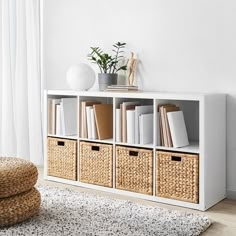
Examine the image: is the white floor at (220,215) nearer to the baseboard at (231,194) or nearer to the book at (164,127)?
the baseboard at (231,194)

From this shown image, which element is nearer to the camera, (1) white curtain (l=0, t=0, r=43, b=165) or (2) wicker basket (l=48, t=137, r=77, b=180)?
(2) wicker basket (l=48, t=137, r=77, b=180)

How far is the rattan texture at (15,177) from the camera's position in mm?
2361

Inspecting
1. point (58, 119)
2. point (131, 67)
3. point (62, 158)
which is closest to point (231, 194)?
point (131, 67)

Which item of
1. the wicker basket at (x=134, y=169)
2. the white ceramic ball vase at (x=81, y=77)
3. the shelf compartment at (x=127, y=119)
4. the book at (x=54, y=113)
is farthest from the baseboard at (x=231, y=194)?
the book at (x=54, y=113)

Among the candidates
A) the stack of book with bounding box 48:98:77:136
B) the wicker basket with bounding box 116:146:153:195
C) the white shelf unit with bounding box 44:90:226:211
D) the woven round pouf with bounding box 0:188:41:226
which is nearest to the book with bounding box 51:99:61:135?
the stack of book with bounding box 48:98:77:136

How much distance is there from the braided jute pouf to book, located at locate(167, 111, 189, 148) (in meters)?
0.99

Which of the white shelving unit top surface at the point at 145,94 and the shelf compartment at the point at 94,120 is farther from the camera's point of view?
the shelf compartment at the point at 94,120

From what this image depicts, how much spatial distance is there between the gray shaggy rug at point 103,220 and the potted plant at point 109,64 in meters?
1.04

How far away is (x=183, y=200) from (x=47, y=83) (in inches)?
76.0

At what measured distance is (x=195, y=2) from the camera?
3.25 metres

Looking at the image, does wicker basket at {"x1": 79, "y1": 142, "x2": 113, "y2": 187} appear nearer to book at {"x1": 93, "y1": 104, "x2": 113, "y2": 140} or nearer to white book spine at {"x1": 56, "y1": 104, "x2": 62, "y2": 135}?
book at {"x1": 93, "y1": 104, "x2": 113, "y2": 140}

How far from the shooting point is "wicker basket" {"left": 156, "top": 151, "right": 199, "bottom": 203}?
289 cm

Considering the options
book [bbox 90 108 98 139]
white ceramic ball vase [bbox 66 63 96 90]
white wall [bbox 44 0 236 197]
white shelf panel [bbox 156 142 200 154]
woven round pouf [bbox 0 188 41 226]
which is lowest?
woven round pouf [bbox 0 188 41 226]

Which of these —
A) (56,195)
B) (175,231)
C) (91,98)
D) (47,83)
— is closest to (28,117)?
(47,83)
